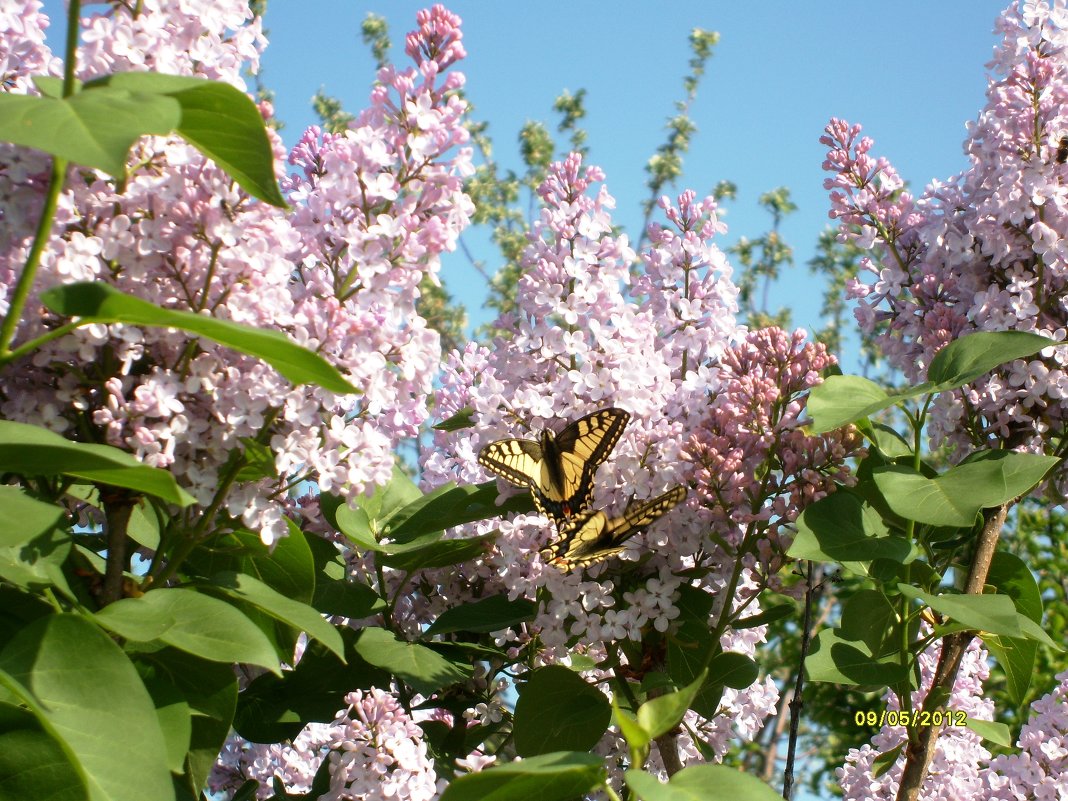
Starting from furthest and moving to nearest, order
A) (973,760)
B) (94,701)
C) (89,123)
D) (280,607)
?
(973,760) < (280,607) < (94,701) < (89,123)

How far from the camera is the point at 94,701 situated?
1.26 meters

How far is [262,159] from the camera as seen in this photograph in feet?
4.28

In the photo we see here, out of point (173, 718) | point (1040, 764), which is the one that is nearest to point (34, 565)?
point (173, 718)

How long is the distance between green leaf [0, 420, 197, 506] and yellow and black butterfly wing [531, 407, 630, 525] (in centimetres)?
74

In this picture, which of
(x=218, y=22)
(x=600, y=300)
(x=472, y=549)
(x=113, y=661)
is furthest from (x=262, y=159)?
(x=472, y=549)

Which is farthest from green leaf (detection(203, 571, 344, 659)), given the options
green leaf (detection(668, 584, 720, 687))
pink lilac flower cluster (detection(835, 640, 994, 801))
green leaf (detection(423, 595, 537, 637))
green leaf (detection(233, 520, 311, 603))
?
pink lilac flower cluster (detection(835, 640, 994, 801))

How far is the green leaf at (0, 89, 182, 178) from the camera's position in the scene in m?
1.09

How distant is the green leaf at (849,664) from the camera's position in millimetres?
1907

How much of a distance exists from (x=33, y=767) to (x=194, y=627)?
23cm

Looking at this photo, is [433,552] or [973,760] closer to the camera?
[433,552]

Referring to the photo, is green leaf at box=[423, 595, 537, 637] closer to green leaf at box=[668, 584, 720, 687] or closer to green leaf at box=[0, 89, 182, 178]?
green leaf at box=[668, 584, 720, 687]

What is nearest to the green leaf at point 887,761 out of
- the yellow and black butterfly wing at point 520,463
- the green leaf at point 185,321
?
the yellow and black butterfly wing at point 520,463

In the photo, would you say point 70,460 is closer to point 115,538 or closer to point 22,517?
point 22,517

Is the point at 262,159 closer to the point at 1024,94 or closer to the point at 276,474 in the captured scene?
the point at 276,474
